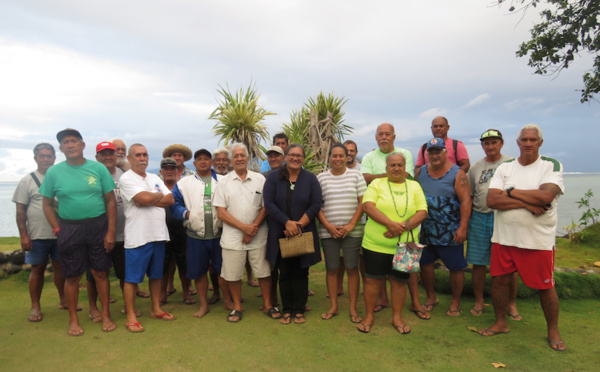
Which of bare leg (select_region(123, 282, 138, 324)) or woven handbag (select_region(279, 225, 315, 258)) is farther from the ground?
woven handbag (select_region(279, 225, 315, 258))

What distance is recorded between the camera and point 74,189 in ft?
11.4

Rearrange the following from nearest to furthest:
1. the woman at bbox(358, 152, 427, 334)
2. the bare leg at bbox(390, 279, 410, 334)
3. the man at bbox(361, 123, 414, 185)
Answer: the woman at bbox(358, 152, 427, 334) → the bare leg at bbox(390, 279, 410, 334) → the man at bbox(361, 123, 414, 185)

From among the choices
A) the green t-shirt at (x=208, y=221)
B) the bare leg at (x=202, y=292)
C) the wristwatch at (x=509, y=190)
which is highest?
the wristwatch at (x=509, y=190)

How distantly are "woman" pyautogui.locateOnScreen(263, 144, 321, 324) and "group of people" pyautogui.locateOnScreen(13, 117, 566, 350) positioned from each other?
12mm

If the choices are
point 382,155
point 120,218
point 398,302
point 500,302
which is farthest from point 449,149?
point 120,218

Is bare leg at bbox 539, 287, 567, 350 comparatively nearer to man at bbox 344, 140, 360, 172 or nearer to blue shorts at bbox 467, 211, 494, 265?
blue shorts at bbox 467, 211, 494, 265

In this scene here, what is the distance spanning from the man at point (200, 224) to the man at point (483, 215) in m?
2.85

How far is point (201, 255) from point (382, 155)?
2.43 metres

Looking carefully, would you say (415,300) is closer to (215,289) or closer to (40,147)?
(215,289)

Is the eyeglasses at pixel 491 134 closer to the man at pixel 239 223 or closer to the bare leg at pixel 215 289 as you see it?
the man at pixel 239 223

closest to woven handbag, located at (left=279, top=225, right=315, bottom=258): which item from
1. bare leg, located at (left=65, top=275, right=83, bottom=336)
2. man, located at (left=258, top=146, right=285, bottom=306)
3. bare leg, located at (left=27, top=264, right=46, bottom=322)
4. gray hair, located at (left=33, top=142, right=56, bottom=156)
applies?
man, located at (left=258, top=146, right=285, bottom=306)

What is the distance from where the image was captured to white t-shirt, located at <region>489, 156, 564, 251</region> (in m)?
3.17

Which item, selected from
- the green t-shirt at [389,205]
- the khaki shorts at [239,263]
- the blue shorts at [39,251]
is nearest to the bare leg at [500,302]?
the green t-shirt at [389,205]

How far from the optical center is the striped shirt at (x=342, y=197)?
377 centimetres
